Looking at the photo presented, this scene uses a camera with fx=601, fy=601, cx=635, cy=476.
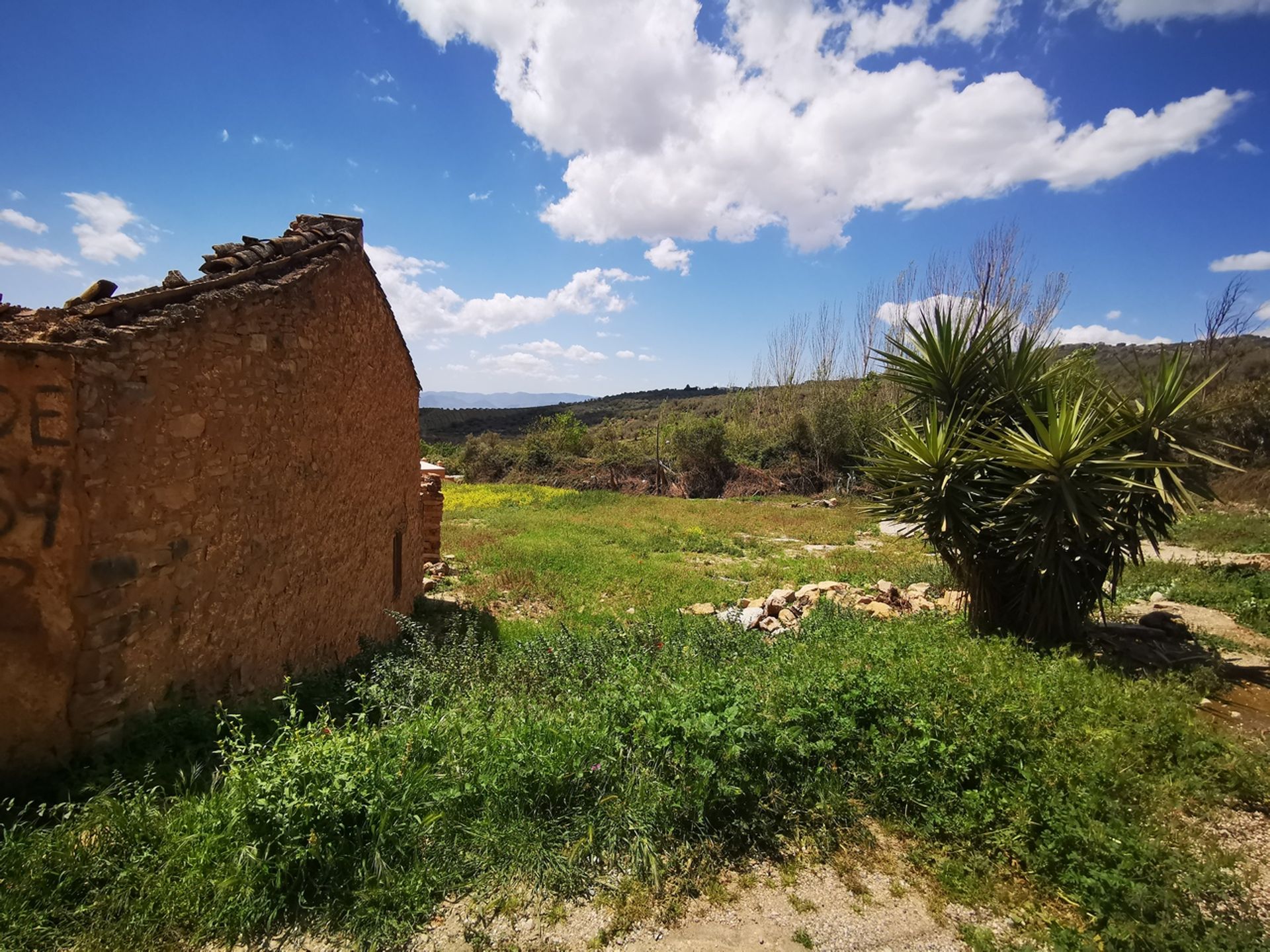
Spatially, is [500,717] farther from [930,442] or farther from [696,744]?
[930,442]

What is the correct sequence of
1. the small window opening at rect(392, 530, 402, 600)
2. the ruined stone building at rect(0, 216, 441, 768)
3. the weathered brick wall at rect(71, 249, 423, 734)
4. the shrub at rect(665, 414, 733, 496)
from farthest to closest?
the shrub at rect(665, 414, 733, 496), the small window opening at rect(392, 530, 402, 600), the weathered brick wall at rect(71, 249, 423, 734), the ruined stone building at rect(0, 216, 441, 768)

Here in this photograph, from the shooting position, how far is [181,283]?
14.7ft

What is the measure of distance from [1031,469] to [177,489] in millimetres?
7524

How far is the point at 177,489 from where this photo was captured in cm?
423

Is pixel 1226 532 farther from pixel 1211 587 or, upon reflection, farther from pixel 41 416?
pixel 41 416

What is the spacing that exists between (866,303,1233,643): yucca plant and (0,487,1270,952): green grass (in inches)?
56.3

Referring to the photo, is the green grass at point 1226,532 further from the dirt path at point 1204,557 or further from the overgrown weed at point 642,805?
the overgrown weed at point 642,805

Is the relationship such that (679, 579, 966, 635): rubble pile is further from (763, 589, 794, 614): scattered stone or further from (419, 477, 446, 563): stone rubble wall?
(419, 477, 446, 563): stone rubble wall

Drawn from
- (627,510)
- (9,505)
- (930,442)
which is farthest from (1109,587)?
A: (627,510)

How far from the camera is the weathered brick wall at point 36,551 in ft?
11.2

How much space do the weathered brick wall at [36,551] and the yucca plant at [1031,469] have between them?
7144 millimetres

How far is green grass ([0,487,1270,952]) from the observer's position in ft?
9.00

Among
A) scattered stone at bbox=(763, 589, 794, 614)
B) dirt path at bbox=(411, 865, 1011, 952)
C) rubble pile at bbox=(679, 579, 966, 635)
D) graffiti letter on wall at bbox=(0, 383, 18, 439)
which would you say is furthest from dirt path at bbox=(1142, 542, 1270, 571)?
graffiti letter on wall at bbox=(0, 383, 18, 439)

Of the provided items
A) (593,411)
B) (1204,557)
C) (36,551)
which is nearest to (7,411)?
(36,551)
